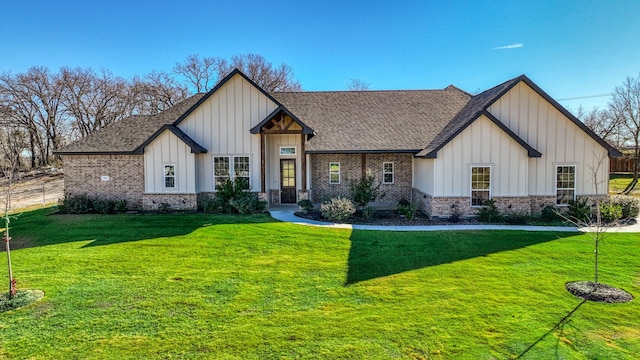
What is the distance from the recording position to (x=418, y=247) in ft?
33.1

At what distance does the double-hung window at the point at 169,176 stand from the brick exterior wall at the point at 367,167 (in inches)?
271

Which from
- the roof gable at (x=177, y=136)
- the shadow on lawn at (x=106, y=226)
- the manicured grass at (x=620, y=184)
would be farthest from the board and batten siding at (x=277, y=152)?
the manicured grass at (x=620, y=184)

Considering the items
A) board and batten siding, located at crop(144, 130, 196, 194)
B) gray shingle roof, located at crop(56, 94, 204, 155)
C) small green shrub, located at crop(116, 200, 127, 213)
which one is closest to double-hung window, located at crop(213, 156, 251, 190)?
board and batten siding, located at crop(144, 130, 196, 194)

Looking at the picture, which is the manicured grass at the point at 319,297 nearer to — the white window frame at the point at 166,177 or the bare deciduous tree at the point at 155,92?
the white window frame at the point at 166,177

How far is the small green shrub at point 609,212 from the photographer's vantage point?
13258 mm

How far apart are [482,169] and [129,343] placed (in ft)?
44.6

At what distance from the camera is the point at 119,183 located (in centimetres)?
1642

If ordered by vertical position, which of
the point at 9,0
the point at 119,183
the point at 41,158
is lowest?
the point at 119,183

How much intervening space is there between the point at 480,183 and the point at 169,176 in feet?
46.2

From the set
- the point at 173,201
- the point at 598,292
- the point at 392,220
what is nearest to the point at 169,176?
the point at 173,201

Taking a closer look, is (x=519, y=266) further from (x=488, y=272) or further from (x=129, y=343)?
(x=129, y=343)

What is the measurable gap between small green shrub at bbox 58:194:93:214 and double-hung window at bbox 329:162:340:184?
1176 cm

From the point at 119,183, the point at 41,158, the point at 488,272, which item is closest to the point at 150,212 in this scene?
the point at 119,183

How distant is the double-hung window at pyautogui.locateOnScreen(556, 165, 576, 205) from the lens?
14516 millimetres
